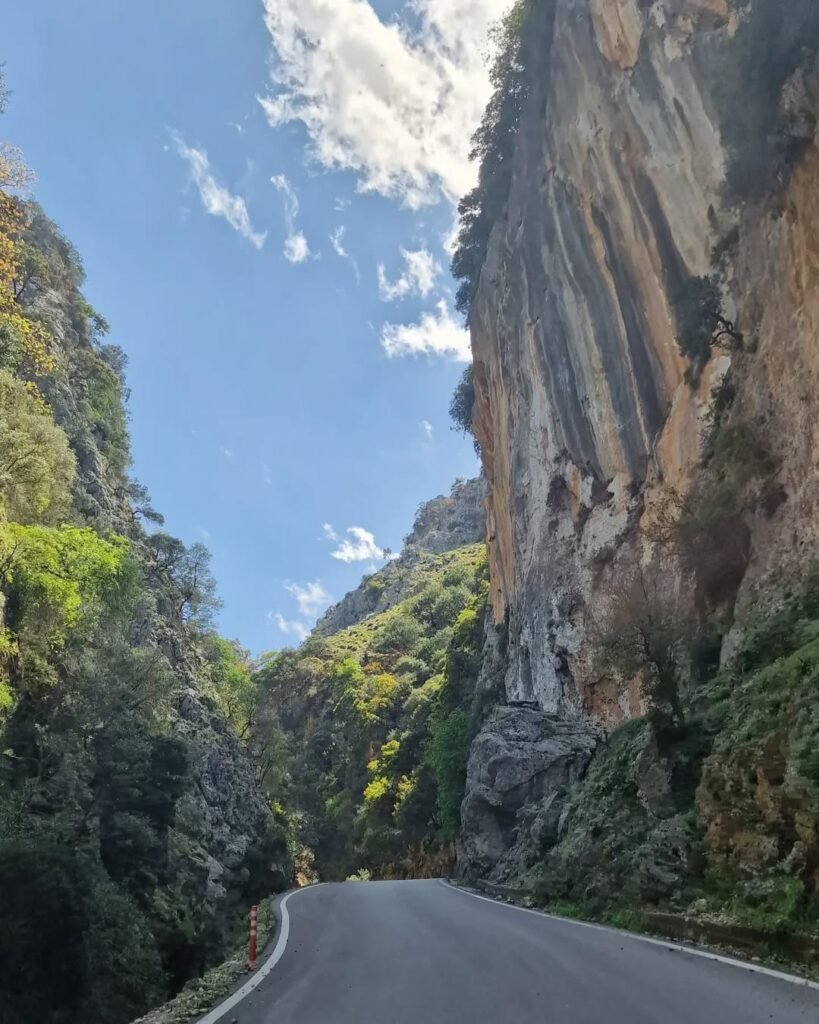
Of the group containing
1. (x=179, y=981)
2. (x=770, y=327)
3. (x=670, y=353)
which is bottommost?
(x=179, y=981)

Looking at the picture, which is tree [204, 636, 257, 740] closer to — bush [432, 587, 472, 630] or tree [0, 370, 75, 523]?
tree [0, 370, 75, 523]

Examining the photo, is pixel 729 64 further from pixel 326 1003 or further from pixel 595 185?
pixel 326 1003

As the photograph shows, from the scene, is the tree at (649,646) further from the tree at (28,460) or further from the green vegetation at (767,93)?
the tree at (28,460)

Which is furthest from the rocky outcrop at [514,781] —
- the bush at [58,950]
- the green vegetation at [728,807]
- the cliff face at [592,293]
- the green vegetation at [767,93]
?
the green vegetation at [767,93]

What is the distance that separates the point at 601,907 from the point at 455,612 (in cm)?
7519

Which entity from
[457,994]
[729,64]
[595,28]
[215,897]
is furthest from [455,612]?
[457,994]

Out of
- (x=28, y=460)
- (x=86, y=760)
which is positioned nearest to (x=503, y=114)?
(x=28, y=460)

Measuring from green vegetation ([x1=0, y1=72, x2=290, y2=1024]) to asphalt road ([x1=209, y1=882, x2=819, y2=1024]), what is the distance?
471 centimetres

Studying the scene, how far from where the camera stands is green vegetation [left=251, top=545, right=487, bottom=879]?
47719 millimetres

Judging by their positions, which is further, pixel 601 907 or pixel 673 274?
pixel 673 274

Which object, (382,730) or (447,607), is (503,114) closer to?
(382,730)

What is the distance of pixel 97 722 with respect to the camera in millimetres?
23844

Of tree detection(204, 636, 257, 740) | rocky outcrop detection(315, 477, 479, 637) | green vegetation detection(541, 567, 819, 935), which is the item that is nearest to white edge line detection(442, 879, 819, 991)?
green vegetation detection(541, 567, 819, 935)

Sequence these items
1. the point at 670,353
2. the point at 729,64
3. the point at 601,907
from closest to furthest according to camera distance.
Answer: the point at 601,907 → the point at 729,64 → the point at 670,353
